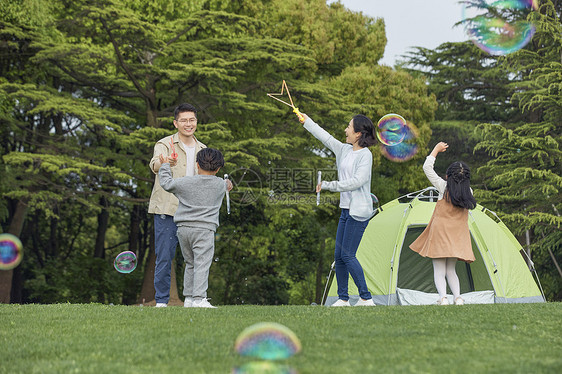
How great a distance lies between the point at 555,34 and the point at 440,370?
49.7 feet

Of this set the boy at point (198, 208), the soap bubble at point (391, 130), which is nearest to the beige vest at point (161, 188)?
the boy at point (198, 208)

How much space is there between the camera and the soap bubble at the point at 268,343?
12.0 feet

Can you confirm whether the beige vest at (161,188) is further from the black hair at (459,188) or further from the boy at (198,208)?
the black hair at (459,188)

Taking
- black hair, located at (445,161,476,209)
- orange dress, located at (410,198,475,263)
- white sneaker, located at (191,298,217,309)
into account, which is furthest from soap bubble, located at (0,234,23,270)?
black hair, located at (445,161,476,209)

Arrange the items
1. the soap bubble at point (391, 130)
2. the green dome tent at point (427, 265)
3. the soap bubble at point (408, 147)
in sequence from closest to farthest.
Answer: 1. the soap bubble at point (391, 130)
2. the green dome tent at point (427, 265)
3. the soap bubble at point (408, 147)

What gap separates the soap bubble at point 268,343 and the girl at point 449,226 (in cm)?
335

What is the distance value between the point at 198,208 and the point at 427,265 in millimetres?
6309

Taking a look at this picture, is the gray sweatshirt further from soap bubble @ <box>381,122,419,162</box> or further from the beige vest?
soap bubble @ <box>381,122,419,162</box>

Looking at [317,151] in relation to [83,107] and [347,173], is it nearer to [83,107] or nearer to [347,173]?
Answer: [83,107]

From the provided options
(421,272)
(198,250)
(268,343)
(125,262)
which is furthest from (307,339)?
(421,272)

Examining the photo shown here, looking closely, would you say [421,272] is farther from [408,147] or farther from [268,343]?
[268,343]

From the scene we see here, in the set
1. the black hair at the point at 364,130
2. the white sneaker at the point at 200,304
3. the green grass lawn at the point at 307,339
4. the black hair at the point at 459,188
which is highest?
the black hair at the point at 364,130

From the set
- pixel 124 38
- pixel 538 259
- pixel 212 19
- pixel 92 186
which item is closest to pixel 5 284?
pixel 92 186

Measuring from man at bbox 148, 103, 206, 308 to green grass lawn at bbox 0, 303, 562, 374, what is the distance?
0.57m
